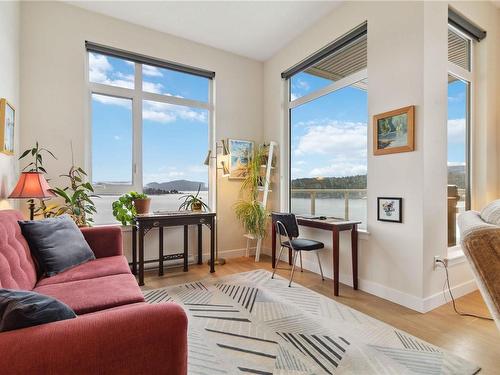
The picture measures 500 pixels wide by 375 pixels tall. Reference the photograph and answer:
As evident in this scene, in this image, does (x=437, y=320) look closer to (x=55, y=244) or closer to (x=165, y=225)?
(x=165, y=225)

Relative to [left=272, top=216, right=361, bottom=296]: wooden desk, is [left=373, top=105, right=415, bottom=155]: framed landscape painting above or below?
above

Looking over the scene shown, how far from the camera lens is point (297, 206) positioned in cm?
388

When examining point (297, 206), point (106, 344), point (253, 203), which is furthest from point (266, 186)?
point (106, 344)

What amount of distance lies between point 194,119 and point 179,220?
1.57 meters

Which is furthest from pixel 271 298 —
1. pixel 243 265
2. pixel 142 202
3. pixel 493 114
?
pixel 493 114

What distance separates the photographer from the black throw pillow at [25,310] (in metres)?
0.80

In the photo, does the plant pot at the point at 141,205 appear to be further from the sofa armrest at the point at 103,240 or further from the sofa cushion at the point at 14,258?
the sofa cushion at the point at 14,258

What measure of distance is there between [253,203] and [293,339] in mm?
2154

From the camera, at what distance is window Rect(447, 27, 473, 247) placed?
273 cm

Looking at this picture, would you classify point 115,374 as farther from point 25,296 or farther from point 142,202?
point 142,202

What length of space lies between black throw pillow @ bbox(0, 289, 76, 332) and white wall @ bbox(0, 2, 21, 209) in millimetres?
1950

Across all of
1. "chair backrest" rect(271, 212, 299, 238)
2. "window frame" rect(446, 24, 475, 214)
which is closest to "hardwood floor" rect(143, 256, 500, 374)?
"chair backrest" rect(271, 212, 299, 238)

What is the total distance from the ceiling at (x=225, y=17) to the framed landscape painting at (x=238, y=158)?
1419mm

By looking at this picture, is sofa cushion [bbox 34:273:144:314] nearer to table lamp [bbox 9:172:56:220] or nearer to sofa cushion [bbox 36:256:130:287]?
sofa cushion [bbox 36:256:130:287]
